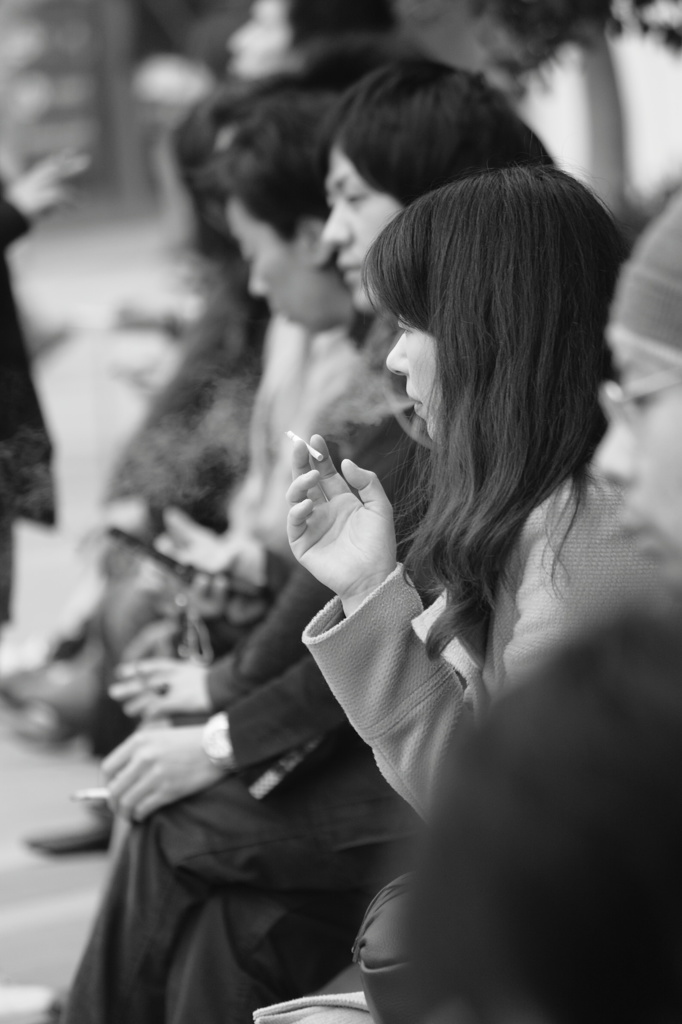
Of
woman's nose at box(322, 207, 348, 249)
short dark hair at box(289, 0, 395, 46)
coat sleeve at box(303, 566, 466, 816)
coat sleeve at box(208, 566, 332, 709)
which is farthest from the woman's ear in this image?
short dark hair at box(289, 0, 395, 46)

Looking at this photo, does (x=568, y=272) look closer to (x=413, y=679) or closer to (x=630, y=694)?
(x=413, y=679)

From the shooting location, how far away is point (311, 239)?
8.91ft

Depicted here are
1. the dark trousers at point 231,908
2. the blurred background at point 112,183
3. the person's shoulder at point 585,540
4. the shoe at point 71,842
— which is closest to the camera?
the person's shoulder at point 585,540

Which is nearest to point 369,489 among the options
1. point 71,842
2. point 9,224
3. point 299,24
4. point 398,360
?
point 398,360

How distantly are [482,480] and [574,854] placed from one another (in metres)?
0.73

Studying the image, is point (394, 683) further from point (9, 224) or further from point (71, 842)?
point (71, 842)

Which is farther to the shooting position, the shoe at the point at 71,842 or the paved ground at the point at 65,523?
the shoe at the point at 71,842

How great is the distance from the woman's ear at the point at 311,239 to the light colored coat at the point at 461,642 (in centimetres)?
127

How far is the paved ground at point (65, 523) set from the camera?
2.94 meters

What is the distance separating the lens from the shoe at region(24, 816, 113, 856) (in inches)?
128

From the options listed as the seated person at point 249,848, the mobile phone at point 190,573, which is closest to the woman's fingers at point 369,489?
the seated person at point 249,848

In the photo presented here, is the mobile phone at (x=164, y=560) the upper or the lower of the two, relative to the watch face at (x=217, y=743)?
lower

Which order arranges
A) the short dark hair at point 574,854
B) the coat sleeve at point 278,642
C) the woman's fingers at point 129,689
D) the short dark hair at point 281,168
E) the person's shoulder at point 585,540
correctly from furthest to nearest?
1. the short dark hair at point 281,168
2. the woman's fingers at point 129,689
3. the coat sleeve at point 278,642
4. the person's shoulder at point 585,540
5. the short dark hair at point 574,854

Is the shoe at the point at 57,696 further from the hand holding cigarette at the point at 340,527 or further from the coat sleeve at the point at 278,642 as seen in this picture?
the hand holding cigarette at the point at 340,527
